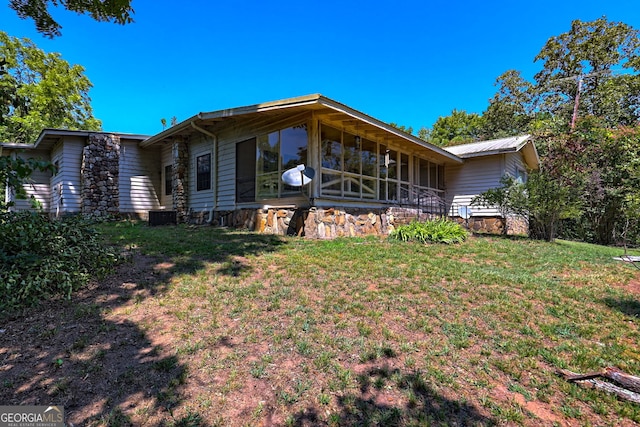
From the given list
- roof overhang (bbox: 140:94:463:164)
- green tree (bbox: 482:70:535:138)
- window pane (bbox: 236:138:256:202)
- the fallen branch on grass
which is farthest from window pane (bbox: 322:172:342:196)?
green tree (bbox: 482:70:535:138)

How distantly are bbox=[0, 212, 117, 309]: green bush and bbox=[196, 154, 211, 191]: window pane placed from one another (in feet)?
21.9

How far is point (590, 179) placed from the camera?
11969 millimetres

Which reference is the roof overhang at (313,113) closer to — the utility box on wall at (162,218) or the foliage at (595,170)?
the utility box on wall at (162,218)

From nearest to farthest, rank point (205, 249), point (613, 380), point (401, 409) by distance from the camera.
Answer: point (401, 409) < point (613, 380) < point (205, 249)

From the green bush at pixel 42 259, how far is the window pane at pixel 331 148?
5.50m

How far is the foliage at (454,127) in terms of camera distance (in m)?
32.2

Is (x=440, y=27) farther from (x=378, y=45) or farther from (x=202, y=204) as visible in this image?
(x=202, y=204)

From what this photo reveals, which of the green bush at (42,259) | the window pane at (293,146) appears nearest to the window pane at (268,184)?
the window pane at (293,146)

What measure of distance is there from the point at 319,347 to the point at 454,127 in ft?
117

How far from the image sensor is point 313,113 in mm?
7730

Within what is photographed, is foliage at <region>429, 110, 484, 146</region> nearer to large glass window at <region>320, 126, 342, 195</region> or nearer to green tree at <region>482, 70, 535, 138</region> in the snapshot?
green tree at <region>482, 70, 535, 138</region>

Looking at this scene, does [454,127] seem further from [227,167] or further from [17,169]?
[17,169]

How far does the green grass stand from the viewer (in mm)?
2025

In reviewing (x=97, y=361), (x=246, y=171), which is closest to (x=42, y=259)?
(x=97, y=361)
